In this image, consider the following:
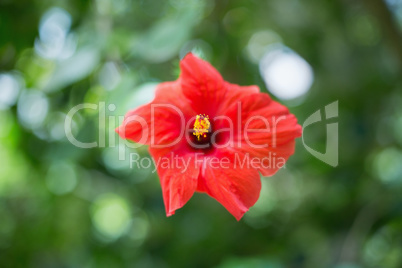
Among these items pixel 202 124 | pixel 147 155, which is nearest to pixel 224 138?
pixel 202 124

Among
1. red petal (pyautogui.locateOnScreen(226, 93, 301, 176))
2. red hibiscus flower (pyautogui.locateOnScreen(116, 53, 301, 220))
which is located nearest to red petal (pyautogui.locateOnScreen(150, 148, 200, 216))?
red hibiscus flower (pyautogui.locateOnScreen(116, 53, 301, 220))

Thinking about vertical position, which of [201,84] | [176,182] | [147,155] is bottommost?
[147,155]

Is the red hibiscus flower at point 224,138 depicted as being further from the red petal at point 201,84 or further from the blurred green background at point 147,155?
the blurred green background at point 147,155

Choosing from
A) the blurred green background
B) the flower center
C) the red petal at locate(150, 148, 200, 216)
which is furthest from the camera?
the blurred green background

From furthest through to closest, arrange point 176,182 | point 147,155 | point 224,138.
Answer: point 147,155, point 224,138, point 176,182

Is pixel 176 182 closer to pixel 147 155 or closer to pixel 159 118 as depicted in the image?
pixel 159 118

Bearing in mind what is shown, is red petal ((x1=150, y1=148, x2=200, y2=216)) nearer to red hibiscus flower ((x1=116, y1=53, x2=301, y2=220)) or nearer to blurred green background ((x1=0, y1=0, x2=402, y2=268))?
red hibiscus flower ((x1=116, y1=53, x2=301, y2=220))

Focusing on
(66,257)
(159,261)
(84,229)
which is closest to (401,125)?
(159,261)

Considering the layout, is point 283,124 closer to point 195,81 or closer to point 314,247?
point 195,81
